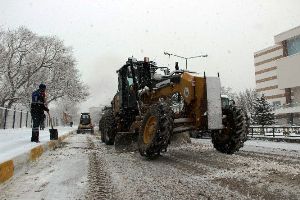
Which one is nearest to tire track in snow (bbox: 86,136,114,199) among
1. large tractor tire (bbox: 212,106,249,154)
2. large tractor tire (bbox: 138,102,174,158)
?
large tractor tire (bbox: 138,102,174,158)

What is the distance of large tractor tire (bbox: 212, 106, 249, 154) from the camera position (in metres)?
8.01

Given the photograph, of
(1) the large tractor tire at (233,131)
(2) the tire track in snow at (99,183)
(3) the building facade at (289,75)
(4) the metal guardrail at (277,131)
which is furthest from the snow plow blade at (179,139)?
(3) the building facade at (289,75)

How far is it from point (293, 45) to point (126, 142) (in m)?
63.4

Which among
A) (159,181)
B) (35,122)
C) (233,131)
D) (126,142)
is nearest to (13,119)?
(35,122)

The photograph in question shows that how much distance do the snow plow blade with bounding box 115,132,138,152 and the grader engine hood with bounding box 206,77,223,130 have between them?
94.9 inches

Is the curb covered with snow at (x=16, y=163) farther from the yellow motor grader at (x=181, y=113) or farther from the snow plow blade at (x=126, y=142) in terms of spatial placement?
the yellow motor grader at (x=181, y=113)

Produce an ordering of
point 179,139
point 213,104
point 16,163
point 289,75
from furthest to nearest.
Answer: point 289,75 → point 179,139 → point 213,104 → point 16,163

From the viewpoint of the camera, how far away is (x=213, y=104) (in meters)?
7.61

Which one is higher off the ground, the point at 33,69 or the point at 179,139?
the point at 33,69

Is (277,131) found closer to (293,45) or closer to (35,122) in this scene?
(35,122)

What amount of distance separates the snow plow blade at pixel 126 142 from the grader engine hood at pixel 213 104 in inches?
94.9

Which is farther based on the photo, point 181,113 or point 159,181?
point 181,113

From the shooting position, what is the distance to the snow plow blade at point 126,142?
933 centimetres

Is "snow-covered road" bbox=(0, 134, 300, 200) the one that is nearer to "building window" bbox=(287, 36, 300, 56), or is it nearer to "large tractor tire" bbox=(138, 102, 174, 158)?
"large tractor tire" bbox=(138, 102, 174, 158)
